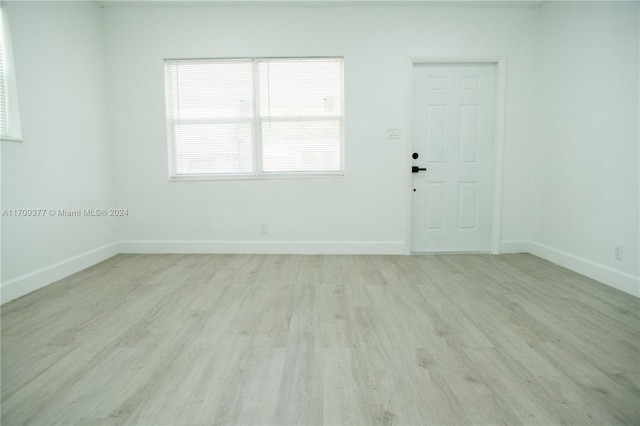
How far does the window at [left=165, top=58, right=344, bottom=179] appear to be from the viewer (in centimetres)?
408

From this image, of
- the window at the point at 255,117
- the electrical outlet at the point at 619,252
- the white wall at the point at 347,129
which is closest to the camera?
the electrical outlet at the point at 619,252

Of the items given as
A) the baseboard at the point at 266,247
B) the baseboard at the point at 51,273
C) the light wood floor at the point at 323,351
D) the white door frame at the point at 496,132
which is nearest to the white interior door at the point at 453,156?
the white door frame at the point at 496,132

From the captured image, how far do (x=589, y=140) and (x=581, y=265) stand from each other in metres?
1.18

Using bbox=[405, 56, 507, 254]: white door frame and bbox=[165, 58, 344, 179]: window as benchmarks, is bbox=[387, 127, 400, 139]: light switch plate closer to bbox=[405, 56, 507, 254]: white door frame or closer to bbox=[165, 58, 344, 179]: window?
bbox=[405, 56, 507, 254]: white door frame

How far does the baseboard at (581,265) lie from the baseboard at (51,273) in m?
4.59

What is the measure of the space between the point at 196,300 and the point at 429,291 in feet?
6.14

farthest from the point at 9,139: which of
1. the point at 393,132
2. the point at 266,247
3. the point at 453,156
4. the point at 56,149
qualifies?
the point at 453,156

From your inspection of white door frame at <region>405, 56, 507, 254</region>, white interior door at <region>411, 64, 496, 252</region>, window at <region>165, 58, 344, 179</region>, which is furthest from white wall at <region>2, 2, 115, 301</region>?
white interior door at <region>411, 64, 496, 252</region>

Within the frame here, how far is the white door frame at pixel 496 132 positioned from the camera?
400cm

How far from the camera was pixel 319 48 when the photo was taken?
4.00 metres

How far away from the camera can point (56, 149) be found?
331cm

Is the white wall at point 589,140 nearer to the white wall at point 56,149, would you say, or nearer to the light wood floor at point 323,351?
the light wood floor at point 323,351

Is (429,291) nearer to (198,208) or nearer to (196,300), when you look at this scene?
(196,300)

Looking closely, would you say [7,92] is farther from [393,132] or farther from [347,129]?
[393,132]
